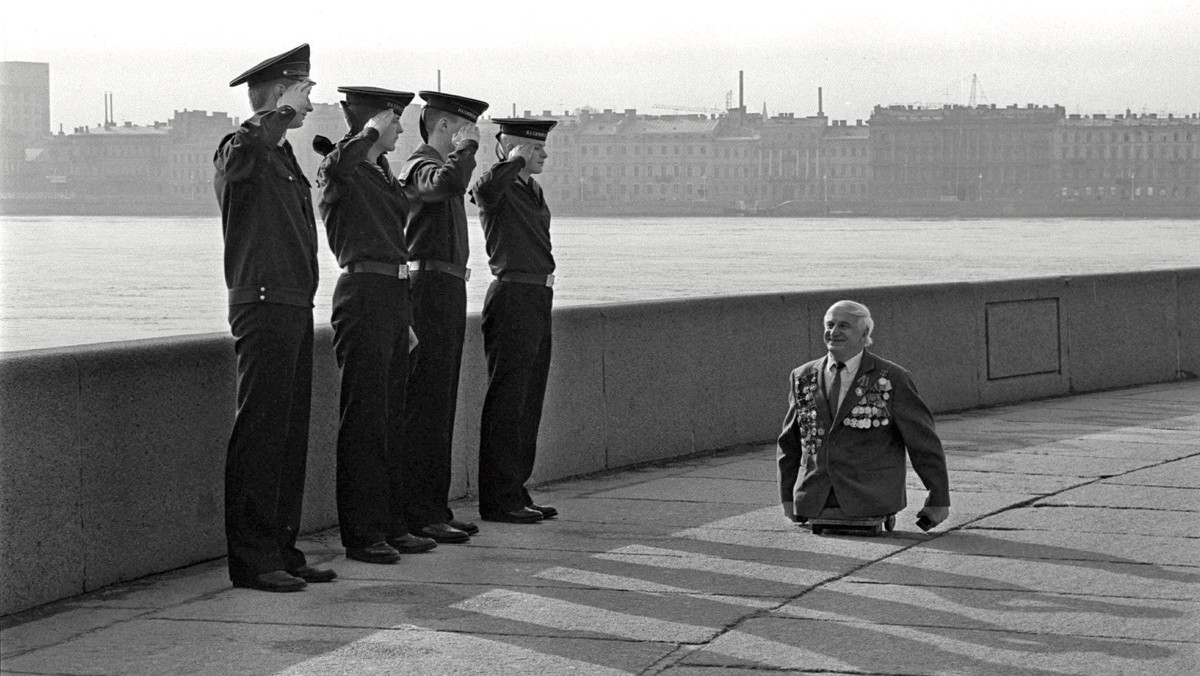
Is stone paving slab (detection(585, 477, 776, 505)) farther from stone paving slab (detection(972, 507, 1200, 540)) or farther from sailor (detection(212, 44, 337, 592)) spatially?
sailor (detection(212, 44, 337, 592))

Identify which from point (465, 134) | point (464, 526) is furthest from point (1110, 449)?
point (465, 134)

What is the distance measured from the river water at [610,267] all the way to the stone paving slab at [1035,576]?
1400 centimetres

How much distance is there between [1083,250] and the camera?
7450 centimetres

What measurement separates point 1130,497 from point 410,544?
3282mm

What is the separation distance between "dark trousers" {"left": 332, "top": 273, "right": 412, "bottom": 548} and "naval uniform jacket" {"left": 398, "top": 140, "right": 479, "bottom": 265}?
17.0 inches

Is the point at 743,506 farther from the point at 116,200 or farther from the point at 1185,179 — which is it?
the point at 1185,179

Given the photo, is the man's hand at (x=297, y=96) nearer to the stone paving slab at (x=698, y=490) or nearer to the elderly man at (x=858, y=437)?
the elderly man at (x=858, y=437)

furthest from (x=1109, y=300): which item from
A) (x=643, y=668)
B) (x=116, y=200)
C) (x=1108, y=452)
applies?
(x=116, y=200)

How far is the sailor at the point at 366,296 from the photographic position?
23.0 feet

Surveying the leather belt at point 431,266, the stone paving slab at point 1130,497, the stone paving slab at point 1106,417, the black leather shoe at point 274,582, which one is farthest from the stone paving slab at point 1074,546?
the stone paving slab at point 1106,417

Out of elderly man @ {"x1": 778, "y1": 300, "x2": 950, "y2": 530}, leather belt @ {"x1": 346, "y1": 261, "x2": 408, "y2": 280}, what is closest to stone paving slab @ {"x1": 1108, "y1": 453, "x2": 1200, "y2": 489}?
elderly man @ {"x1": 778, "y1": 300, "x2": 950, "y2": 530}

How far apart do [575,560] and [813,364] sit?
4.70ft

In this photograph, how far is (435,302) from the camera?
24.9ft

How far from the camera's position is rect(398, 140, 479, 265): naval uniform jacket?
292 inches
